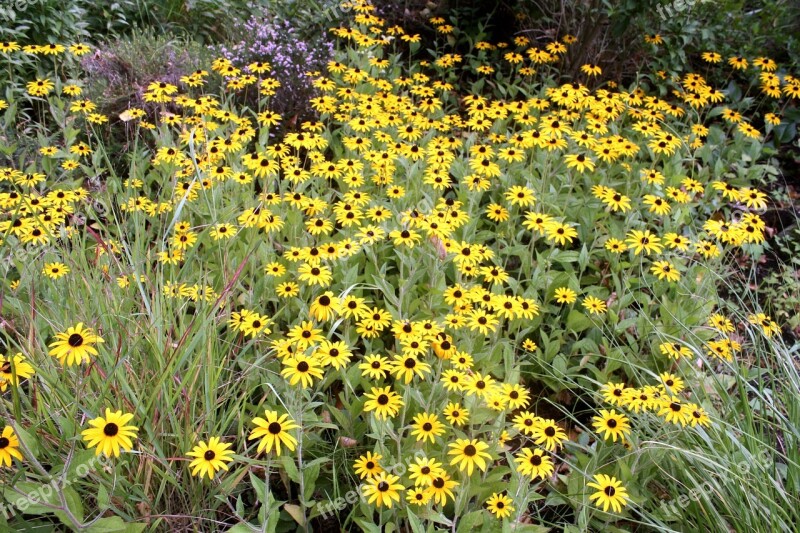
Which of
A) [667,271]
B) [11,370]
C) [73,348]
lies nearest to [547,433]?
[667,271]

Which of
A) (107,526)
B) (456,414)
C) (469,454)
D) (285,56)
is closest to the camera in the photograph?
(107,526)

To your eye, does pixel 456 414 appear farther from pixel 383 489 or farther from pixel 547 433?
pixel 383 489

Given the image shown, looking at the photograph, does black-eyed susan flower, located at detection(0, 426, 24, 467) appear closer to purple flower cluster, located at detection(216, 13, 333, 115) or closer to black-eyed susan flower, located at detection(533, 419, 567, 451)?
black-eyed susan flower, located at detection(533, 419, 567, 451)

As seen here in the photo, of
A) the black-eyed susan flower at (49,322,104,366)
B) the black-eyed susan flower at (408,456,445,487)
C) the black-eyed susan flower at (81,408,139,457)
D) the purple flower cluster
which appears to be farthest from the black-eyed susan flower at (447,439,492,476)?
the purple flower cluster

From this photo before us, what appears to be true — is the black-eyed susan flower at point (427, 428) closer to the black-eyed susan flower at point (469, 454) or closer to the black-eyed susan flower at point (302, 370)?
the black-eyed susan flower at point (469, 454)

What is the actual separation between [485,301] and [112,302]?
60.6 inches

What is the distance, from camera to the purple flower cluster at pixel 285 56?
499 centimetres

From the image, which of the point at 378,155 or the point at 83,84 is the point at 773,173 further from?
the point at 83,84

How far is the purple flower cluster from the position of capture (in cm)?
499

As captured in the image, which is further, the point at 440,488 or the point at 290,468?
the point at 290,468

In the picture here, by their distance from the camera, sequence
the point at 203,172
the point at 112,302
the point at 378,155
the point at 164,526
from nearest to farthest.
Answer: the point at 164,526 < the point at 112,302 < the point at 203,172 < the point at 378,155

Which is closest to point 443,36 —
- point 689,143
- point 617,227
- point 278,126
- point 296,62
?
point 296,62

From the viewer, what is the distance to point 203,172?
11.8 feet

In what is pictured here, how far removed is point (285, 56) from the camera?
16.7ft
